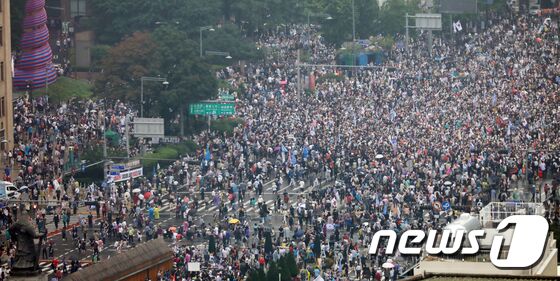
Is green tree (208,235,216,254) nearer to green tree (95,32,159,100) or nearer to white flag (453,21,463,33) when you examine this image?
green tree (95,32,159,100)

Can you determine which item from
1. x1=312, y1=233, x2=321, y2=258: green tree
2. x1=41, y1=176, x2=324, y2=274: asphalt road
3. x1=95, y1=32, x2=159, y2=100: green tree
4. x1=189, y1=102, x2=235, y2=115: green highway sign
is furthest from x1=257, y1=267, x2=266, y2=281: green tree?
x1=95, y1=32, x2=159, y2=100: green tree

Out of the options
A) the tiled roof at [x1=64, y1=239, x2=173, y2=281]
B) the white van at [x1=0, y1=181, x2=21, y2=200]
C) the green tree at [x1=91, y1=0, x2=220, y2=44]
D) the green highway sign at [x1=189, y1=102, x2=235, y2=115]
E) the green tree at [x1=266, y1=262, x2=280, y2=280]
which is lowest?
the green tree at [x1=266, y1=262, x2=280, y2=280]

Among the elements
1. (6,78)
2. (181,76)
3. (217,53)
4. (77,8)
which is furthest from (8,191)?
(77,8)

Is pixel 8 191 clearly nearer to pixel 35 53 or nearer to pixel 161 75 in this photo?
pixel 161 75

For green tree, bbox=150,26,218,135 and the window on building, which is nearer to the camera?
green tree, bbox=150,26,218,135

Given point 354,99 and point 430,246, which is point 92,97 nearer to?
point 354,99

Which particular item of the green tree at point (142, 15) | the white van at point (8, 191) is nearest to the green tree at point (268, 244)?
the white van at point (8, 191)

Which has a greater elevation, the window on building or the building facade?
the window on building
